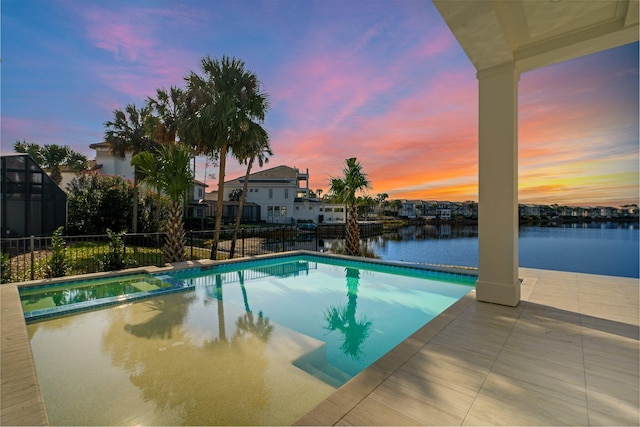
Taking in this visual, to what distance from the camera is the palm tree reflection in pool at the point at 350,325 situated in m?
3.61

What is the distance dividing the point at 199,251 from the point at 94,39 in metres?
8.19

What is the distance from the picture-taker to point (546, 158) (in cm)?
877

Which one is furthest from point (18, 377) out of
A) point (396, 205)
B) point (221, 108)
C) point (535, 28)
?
point (396, 205)

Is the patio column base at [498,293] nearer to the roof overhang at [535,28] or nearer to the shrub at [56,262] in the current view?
the roof overhang at [535,28]

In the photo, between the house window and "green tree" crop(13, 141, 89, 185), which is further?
the house window

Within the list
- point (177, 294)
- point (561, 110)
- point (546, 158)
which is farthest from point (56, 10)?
point (546, 158)

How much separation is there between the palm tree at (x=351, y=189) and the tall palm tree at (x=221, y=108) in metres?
3.96

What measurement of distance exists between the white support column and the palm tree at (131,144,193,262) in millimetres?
7633

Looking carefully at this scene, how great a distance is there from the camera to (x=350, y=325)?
14.3 ft

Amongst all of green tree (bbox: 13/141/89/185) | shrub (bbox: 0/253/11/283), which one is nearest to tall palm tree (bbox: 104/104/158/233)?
shrub (bbox: 0/253/11/283)

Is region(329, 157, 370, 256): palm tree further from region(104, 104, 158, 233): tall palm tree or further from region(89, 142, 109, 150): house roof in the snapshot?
region(89, 142, 109, 150): house roof

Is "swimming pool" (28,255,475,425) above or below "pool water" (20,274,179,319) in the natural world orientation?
below

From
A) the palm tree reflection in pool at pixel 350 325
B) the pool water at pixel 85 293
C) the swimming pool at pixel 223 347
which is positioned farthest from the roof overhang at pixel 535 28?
the pool water at pixel 85 293

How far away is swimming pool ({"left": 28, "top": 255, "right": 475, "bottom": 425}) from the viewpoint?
236 centimetres
